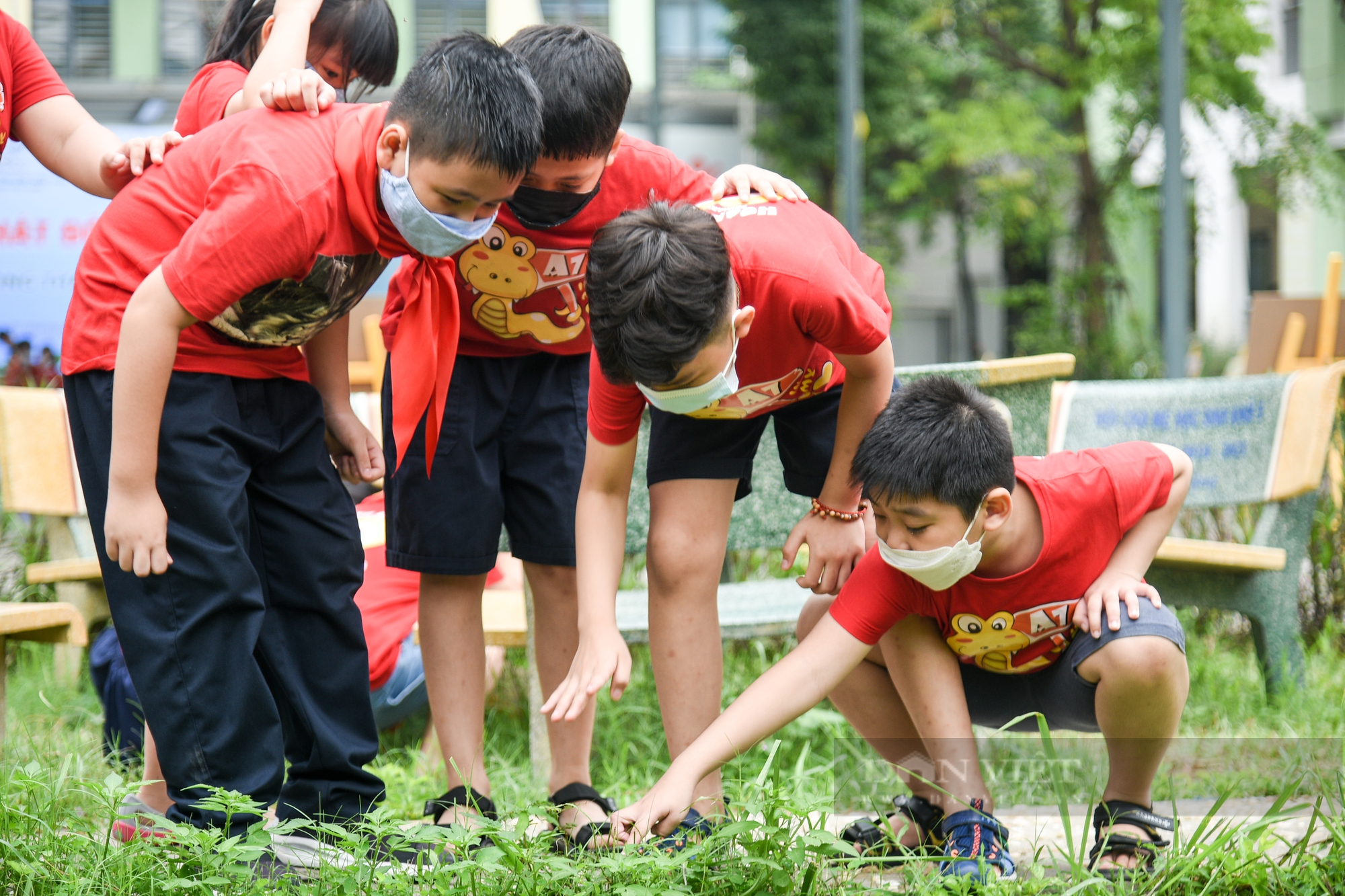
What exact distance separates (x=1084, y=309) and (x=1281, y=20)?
10866 mm

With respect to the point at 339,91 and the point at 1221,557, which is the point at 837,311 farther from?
the point at 1221,557

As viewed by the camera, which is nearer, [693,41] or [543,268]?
[543,268]

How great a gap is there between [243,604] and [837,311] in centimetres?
111

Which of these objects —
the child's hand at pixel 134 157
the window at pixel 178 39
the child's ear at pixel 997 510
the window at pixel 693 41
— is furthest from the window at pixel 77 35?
the child's ear at pixel 997 510

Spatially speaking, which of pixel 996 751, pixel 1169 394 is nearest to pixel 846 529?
pixel 996 751

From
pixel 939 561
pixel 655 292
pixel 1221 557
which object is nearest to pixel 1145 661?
pixel 939 561

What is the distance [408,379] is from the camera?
2055 mm

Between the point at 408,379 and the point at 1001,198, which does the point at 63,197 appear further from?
the point at 1001,198

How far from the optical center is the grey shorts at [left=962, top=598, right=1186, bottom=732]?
204cm

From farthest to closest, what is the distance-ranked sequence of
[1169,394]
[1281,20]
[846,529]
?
[1281,20], [1169,394], [846,529]

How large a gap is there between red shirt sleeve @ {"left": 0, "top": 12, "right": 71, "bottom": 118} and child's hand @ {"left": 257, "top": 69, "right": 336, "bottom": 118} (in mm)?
568

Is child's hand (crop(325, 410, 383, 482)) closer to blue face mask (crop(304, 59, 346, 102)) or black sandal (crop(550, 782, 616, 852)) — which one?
blue face mask (crop(304, 59, 346, 102))

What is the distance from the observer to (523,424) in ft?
7.91

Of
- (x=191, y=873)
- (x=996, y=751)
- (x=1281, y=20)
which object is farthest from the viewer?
(x=1281, y=20)
